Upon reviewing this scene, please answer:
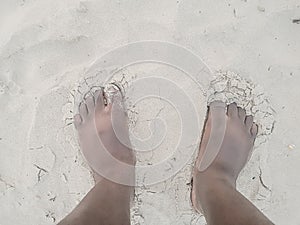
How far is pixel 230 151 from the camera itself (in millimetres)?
1911

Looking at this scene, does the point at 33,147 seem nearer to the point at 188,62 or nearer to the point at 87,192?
the point at 87,192

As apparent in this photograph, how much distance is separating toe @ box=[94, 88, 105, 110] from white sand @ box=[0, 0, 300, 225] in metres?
0.06

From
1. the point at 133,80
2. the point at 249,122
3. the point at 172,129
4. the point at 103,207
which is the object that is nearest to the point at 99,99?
the point at 133,80

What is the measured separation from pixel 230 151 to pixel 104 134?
430 millimetres

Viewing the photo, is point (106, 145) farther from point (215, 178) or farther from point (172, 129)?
point (215, 178)

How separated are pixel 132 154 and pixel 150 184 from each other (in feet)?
0.40

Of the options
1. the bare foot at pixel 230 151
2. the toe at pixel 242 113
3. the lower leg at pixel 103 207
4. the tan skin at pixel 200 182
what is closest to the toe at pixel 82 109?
the tan skin at pixel 200 182

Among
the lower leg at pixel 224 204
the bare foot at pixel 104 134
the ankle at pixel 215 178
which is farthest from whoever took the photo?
the bare foot at pixel 104 134

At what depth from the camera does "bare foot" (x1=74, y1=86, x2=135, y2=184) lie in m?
1.90

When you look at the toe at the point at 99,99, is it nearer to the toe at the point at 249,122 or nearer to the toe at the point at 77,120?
the toe at the point at 77,120

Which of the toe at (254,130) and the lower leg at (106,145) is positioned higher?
the toe at (254,130)

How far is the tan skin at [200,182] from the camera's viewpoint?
163 centimetres

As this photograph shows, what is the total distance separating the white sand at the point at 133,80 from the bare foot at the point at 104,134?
0.14ft

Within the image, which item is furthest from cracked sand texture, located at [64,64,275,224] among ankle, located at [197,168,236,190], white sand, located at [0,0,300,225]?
ankle, located at [197,168,236,190]
